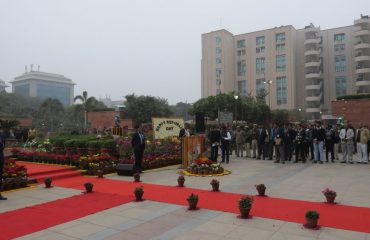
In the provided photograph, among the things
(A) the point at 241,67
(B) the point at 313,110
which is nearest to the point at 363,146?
(B) the point at 313,110

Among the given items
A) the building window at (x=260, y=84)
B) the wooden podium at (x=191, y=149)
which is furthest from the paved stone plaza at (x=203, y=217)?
the building window at (x=260, y=84)

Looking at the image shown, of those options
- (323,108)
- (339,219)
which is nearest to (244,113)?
(323,108)

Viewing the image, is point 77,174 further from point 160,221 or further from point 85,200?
point 160,221

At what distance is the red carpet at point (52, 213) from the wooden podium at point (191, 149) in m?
5.68

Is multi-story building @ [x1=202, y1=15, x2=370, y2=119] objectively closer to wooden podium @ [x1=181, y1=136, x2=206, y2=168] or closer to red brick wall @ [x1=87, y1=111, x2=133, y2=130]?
red brick wall @ [x1=87, y1=111, x2=133, y2=130]

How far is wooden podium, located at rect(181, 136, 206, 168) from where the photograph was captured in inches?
565

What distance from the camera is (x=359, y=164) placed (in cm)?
1502

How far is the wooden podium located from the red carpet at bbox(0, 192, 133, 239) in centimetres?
568

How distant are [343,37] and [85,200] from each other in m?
74.7

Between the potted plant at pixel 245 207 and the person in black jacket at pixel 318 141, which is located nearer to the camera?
the potted plant at pixel 245 207

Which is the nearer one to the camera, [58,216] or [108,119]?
[58,216]

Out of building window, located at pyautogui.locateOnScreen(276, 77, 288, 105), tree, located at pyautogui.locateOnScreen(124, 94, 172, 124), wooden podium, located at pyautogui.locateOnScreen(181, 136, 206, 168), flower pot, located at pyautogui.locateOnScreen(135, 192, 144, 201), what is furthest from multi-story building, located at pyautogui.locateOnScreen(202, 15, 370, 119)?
flower pot, located at pyautogui.locateOnScreen(135, 192, 144, 201)

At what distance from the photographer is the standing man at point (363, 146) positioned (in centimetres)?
1504

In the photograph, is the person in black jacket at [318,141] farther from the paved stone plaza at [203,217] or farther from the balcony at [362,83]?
the balcony at [362,83]
